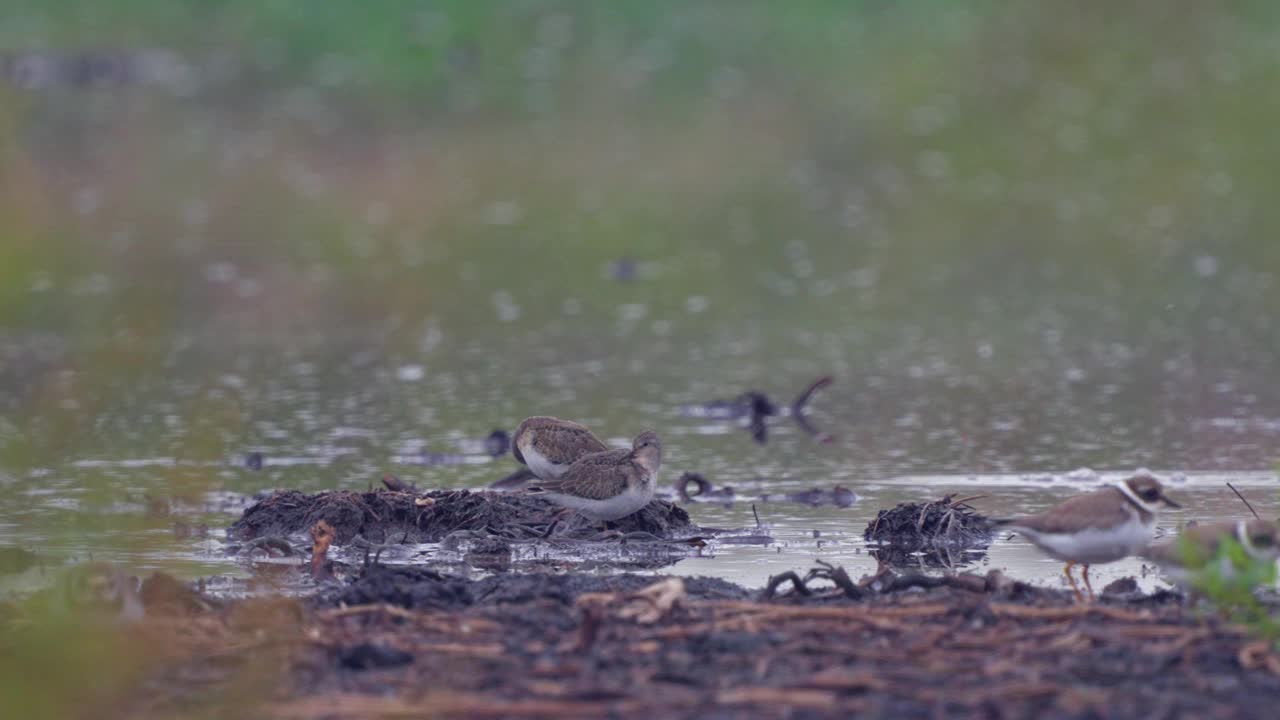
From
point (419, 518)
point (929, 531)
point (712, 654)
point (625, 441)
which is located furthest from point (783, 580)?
point (625, 441)

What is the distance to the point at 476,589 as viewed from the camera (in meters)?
8.18

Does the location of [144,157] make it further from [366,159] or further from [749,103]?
[749,103]

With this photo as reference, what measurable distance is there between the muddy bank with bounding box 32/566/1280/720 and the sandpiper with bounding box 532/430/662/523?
182 centimetres

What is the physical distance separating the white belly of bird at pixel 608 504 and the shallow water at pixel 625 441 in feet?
1.37

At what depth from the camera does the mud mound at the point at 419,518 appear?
395 inches

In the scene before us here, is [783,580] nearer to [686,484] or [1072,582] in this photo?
[1072,582]

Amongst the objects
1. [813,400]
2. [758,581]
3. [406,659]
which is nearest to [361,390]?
[813,400]

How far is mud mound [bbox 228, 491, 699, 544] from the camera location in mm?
10031

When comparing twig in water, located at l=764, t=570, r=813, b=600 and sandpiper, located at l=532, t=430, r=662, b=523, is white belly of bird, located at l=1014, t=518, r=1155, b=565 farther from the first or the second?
sandpiper, located at l=532, t=430, r=662, b=523

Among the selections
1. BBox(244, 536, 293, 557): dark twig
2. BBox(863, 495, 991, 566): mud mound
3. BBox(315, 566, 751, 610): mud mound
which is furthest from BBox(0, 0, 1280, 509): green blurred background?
BBox(863, 495, 991, 566): mud mound

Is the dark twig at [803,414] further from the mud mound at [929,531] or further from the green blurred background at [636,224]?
the mud mound at [929,531]

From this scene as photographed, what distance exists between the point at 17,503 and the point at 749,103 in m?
22.3

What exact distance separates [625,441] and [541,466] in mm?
1965

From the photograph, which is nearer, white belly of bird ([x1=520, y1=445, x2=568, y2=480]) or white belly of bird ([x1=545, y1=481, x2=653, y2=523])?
white belly of bird ([x1=545, y1=481, x2=653, y2=523])
